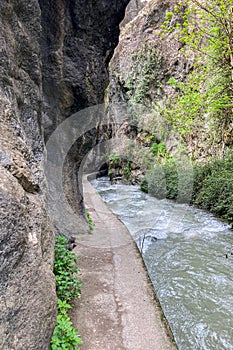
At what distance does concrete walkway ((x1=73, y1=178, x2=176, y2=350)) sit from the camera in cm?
248

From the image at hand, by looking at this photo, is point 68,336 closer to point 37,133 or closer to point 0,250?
point 0,250

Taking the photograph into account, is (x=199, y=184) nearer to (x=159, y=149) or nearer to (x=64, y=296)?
(x=159, y=149)

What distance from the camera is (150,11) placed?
62.0ft

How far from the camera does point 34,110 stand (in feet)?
12.1

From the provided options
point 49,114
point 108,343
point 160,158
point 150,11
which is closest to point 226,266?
point 108,343

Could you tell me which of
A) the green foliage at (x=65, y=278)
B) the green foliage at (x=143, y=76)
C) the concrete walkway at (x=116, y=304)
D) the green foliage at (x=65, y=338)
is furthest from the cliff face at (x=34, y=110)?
the green foliage at (x=143, y=76)

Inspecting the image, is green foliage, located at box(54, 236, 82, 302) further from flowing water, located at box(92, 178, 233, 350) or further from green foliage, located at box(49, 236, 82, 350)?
flowing water, located at box(92, 178, 233, 350)

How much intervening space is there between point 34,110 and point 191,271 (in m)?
4.06

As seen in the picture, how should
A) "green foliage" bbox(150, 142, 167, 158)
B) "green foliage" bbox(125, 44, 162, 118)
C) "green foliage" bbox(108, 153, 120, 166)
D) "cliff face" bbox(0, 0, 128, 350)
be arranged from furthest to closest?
"green foliage" bbox(108, 153, 120, 166) < "green foliage" bbox(125, 44, 162, 118) < "green foliage" bbox(150, 142, 167, 158) < "cliff face" bbox(0, 0, 128, 350)

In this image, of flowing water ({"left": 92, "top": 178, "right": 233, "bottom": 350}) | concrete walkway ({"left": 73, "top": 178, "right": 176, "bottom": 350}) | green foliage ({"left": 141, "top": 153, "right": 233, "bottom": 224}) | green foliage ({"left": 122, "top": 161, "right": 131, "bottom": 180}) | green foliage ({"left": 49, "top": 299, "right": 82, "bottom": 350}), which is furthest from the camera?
green foliage ({"left": 122, "top": 161, "right": 131, "bottom": 180})

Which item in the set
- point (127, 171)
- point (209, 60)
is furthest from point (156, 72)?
Answer: point (209, 60)

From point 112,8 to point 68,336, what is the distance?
6656 millimetres

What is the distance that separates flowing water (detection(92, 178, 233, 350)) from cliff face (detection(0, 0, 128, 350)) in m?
2.17

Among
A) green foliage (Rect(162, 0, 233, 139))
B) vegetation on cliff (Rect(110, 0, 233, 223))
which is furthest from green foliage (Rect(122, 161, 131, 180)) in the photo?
green foliage (Rect(162, 0, 233, 139))
